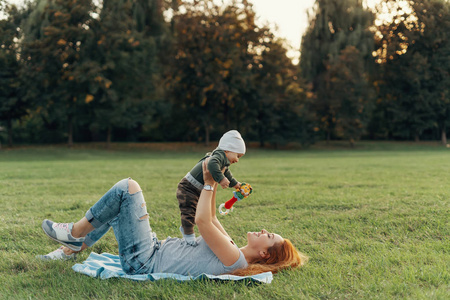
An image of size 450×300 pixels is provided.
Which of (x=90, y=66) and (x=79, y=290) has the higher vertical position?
(x=90, y=66)

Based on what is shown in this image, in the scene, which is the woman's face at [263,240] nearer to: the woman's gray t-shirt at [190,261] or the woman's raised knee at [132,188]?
the woman's gray t-shirt at [190,261]

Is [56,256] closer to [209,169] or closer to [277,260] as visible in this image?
[209,169]

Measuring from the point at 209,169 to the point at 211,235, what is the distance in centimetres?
60

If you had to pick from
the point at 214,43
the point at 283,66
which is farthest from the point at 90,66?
the point at 283,66

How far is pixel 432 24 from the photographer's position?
→ 3800 centimetres

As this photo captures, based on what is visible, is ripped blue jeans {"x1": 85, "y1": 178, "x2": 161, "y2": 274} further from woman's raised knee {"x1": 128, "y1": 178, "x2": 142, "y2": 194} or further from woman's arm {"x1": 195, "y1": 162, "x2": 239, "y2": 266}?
woman's arm {"x1": 195, "y1": 162, "x2": 239, "y2": 266}

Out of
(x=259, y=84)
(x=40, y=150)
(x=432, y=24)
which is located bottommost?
(x=40, y=150)

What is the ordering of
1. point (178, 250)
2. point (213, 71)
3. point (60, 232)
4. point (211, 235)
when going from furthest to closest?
point (213, 71) < point (60, 232) < point (178, 250) < point (211, 235)

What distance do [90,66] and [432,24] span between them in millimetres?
29575

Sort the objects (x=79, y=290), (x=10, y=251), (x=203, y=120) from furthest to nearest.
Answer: (x=203, y=120) → (x=10, y=251) → (x=79, y=290)

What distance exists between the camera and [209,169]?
12.8 ft

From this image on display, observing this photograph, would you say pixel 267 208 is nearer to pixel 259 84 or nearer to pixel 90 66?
pixel 90 66

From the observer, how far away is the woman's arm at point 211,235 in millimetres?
3654

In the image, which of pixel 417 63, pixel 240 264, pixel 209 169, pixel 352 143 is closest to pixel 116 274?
pixel 240 264
